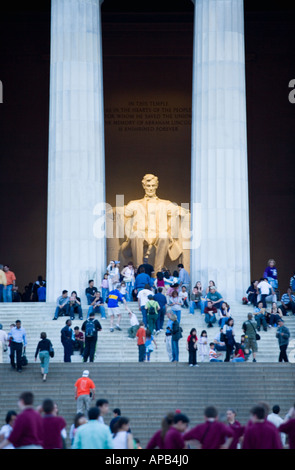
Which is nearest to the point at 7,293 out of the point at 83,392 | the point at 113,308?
the point at 113,308

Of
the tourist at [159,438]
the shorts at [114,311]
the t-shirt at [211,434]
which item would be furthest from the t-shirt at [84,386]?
the t-shirt at [211,434]

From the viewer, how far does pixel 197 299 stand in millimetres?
29766

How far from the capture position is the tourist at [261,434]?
10.7m

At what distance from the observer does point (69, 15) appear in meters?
33.1

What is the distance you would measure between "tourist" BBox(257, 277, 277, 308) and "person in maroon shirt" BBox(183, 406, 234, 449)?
18.5 meters

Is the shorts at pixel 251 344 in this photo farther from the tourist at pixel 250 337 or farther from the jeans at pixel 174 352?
the jeans at pixel 174 352

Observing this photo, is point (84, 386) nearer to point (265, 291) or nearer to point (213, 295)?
point (213, 295)

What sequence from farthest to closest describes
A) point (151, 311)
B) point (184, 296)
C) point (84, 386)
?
point (184, 296) < point (151, 311) < point (84, 386)

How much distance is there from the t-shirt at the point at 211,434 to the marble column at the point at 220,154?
2026cm

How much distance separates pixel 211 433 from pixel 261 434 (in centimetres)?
61

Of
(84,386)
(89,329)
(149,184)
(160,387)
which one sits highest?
(149,184)
